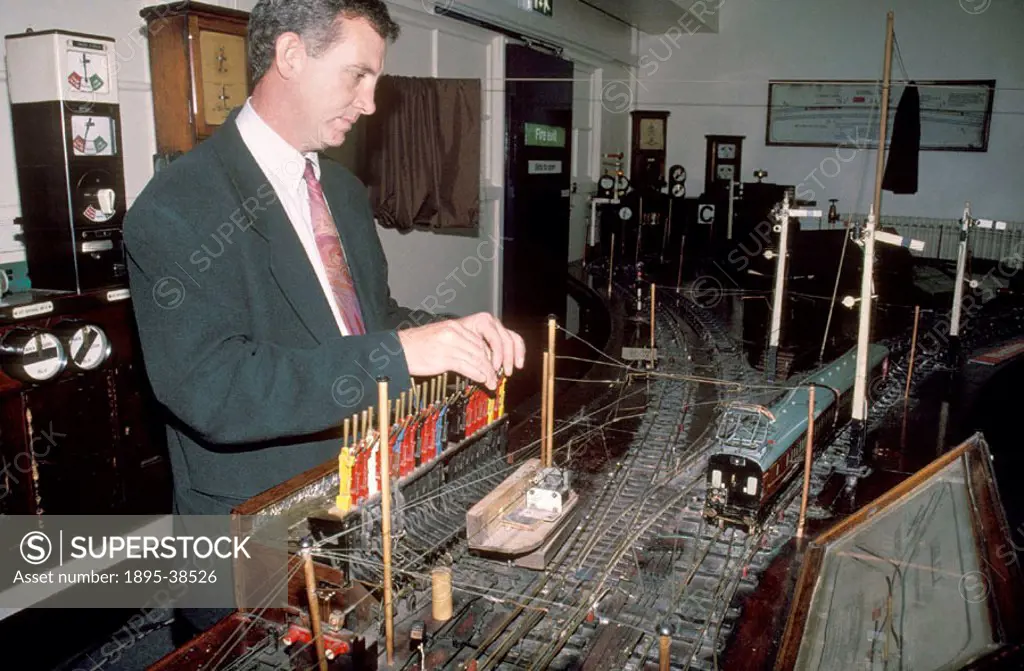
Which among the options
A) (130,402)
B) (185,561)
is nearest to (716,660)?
(185,561)

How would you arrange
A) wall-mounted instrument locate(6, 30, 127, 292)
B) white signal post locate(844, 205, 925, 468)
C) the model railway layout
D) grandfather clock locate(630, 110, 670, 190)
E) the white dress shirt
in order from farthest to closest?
grandfather clock locate(630, 110, 670, 190), wall-mounted instrument locate(6, 30, 127, 292), white signal post locate(844, 205, 925, 468), the white dress shirt, the model railway layout

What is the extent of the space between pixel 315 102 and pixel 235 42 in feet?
8.80

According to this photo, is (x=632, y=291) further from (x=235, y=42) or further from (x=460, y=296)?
(x=235, y=42)

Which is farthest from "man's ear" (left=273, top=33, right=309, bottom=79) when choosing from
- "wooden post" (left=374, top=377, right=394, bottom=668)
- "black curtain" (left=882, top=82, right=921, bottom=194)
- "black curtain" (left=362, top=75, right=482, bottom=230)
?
"black curtain" (left=882, top=82, right=921, bottom=194)

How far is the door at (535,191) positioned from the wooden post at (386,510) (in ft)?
20.9

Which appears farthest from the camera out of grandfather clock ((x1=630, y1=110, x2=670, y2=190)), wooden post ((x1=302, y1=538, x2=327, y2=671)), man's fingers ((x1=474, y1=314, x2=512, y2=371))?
grandfather clock ((x1=630, y1=110, x2=670, y2=190))

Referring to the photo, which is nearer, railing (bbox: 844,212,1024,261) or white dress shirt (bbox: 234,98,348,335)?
white dress shirt (bbox: 234,98,348,335)

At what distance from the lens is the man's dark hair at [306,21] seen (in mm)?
1648

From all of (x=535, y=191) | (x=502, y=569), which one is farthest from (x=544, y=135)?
(x=502, y=569)

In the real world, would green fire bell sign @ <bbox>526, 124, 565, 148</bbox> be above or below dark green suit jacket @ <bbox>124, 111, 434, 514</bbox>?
above

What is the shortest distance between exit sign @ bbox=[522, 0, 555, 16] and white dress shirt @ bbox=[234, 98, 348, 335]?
7.21 m

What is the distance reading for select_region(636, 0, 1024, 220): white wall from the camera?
10352 mm

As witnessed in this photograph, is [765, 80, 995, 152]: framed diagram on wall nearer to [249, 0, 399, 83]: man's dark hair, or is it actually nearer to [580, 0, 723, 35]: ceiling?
[580, 0, 723, 35]: ceiling

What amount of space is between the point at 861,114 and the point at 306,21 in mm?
11358
